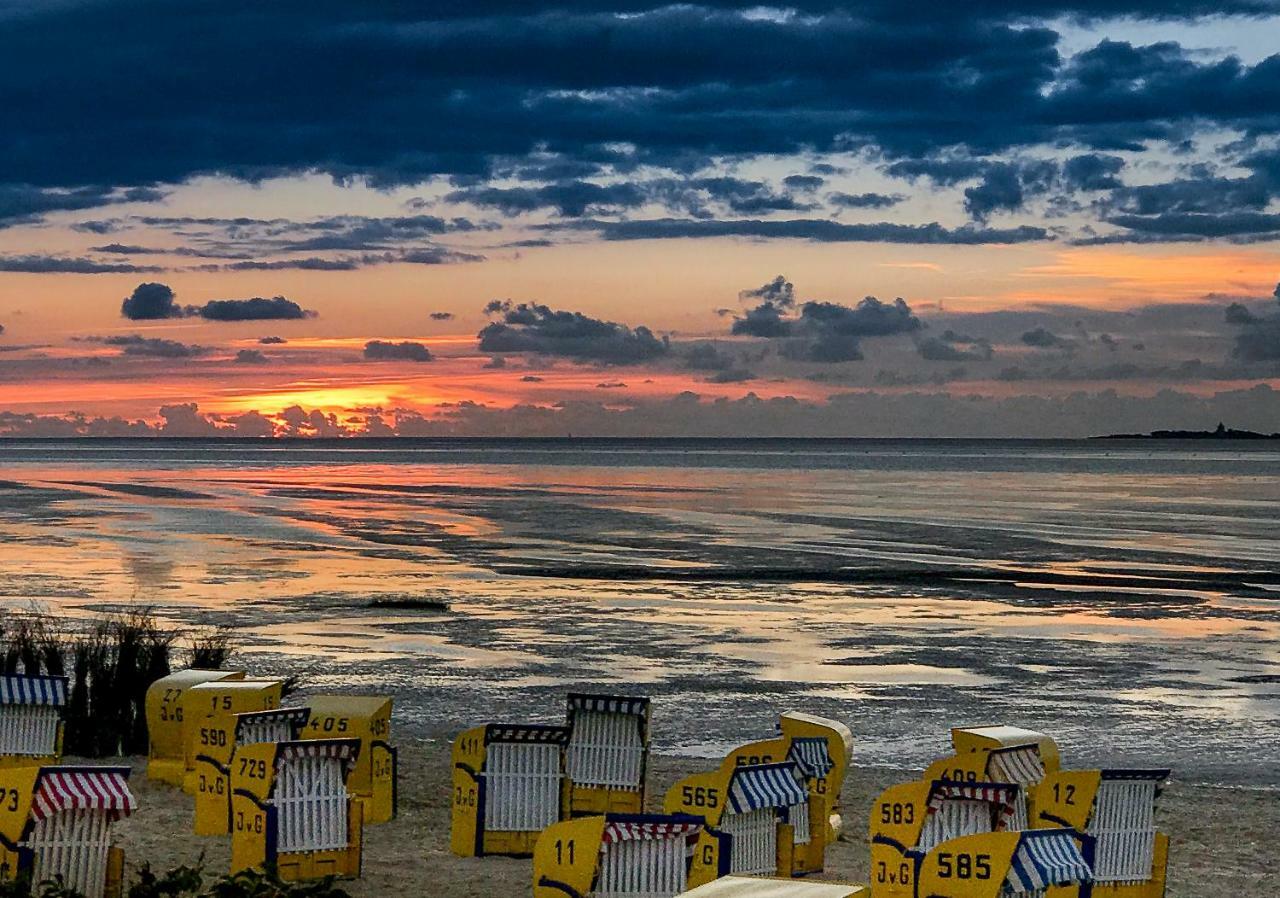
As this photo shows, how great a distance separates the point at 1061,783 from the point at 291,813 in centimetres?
517

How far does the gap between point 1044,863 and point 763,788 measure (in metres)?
2.84

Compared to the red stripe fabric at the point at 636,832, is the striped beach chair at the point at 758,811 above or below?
below

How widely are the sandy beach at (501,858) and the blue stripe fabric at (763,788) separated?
1.20 meters

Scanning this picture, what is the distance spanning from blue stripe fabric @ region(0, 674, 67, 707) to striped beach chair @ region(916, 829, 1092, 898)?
818 centimetres

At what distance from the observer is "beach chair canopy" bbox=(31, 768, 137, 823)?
1052cm

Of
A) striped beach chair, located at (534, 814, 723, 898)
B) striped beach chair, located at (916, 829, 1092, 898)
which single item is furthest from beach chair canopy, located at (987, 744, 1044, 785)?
striped beach chair, located at (534, 814, 723, 898)

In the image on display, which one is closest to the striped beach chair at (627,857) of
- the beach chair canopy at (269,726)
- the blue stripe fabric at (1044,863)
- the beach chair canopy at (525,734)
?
the blue stripe fabric at (1044,863)

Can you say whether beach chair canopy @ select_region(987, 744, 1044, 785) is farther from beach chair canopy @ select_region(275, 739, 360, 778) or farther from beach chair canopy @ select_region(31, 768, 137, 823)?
beach chair canopy @ select_region(31, 768, 137, 823)

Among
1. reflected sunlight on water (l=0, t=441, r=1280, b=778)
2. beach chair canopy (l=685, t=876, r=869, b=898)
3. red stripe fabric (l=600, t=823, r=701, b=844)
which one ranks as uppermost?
beach chair canopy (l=685, t=876, r=869, b=898)

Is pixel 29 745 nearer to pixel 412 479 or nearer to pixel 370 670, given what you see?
pixel 370 670

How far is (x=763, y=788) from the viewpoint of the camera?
38.0 feet

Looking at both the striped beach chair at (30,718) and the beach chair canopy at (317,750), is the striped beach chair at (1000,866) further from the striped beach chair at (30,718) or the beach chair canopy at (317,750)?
the striped beach chair at (30,718)

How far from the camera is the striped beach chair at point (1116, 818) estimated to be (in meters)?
11.6

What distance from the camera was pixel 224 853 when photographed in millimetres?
12844
